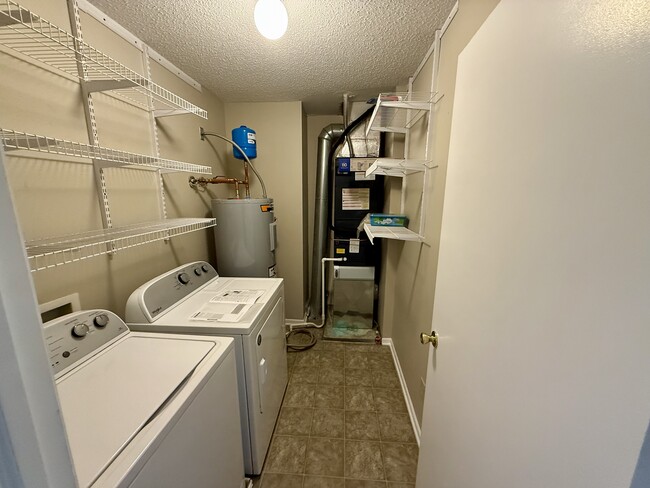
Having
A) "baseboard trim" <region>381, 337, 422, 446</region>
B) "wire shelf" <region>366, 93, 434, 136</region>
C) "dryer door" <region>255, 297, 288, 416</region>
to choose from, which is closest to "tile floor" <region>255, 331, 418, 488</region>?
"baseboard trim" <region>381, 337, 422, 446</region>

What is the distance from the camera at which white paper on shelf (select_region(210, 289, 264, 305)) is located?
145cm

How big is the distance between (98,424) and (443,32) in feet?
7.13

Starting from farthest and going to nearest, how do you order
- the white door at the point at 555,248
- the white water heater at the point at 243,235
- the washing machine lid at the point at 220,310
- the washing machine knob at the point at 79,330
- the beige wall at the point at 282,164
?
the beige wall at the point at 282,164, the white water heater at the point at 243,235, the washing machine lid at the point at 220,310, the washing machine knob at the point at 79,330, the white door at the point at 555,248

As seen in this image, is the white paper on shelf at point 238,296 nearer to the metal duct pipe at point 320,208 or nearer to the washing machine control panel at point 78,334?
the washing machine control panel at point 78,334

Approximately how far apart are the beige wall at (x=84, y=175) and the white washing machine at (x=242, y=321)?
20cm

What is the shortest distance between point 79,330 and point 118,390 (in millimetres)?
354

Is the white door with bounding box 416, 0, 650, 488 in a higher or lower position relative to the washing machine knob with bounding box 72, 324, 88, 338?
higher

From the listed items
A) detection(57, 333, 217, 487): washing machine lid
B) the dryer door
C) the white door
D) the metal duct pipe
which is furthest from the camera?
the metal duct pipe

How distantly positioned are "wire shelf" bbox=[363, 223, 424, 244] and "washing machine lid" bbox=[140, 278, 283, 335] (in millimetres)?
761

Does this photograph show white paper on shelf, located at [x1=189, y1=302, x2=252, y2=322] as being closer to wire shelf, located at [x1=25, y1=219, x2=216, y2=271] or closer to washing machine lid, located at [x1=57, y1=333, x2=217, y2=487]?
washing machine lid, located at [x1=57, y1=333, x2=217, y2=487]

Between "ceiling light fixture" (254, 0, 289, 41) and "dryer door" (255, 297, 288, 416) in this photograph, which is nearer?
"ceiling light fixture" (254, 0, 289, 41)

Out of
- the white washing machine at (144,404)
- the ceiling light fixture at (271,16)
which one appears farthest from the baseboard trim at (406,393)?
the ceiling light fixture at (271,16)

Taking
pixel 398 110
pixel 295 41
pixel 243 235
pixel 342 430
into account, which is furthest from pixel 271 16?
pixel 342 430

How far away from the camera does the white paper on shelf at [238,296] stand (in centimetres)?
145
